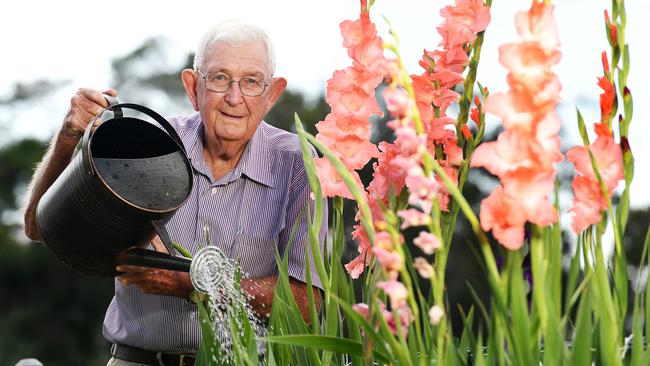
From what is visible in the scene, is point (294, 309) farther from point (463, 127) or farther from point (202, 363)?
point (463, 127)

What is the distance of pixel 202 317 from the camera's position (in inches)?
72.7

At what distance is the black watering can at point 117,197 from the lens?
6.74ft

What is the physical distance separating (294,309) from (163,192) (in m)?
0.69

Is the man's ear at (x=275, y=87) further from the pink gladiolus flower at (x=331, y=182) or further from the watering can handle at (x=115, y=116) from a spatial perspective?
the pink gladiolus flower at (x=331, y=182)

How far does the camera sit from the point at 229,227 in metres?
2.56

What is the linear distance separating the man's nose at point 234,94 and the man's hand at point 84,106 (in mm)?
272

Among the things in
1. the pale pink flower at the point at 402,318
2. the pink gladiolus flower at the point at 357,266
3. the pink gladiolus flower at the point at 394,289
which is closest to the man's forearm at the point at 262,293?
the pink gladiolus flower at the point at 357,266

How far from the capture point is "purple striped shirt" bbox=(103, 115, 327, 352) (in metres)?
2.52

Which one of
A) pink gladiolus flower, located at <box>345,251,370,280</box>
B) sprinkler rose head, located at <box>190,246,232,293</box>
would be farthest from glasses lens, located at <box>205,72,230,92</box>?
pink gladiolus flower, located at <box>345,251,370,280</box>

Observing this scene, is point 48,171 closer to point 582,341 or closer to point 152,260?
point 152,260

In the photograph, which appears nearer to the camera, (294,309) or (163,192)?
(294,309)

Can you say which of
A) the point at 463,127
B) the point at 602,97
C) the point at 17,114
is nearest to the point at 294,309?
the point at 463,127

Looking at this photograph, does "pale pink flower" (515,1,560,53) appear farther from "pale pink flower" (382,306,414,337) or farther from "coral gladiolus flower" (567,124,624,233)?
"pale pink flower" (382,306,414,337)

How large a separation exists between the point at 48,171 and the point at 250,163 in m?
0.50
